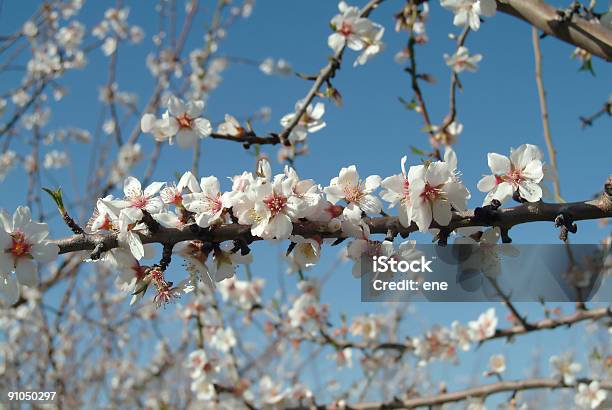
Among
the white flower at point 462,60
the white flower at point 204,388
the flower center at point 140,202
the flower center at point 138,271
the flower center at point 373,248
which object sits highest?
the white flower at point 462,60

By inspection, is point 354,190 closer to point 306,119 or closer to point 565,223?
point 565,223

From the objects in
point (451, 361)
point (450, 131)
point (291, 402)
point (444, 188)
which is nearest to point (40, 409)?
point (291, 402)

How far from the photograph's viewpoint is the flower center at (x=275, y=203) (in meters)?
1.15

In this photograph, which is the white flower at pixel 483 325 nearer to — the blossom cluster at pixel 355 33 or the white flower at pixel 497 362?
the white flower at pixel 497 362

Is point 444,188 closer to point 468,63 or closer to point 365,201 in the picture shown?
point 365,201

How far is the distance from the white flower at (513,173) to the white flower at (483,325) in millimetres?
2462

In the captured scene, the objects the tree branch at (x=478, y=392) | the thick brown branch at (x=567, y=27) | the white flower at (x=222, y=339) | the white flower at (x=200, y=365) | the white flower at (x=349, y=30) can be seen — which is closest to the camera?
the thick brown branch at (x=567, y=27)

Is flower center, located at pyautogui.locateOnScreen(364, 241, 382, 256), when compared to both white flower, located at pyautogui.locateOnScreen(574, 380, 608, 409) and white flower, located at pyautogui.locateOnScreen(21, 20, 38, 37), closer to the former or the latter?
white flower, located at pyautogui.locateOnScreen(574, 380, 608, 409)

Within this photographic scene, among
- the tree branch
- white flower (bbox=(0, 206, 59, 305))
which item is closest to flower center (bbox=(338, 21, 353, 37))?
white flower (bbox=(0, 206, 59, 305))

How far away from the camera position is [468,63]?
3.04 metres

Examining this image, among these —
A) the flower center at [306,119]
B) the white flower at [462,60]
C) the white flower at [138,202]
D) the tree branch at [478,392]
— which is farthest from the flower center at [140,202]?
the white flower at [462,60]

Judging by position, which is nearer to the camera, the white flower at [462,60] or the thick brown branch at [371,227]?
the thick brown branch at [371,227]

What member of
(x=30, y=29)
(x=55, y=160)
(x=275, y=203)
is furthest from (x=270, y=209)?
(x=55, y=160)

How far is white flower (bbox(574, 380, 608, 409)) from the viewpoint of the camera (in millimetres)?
2691
